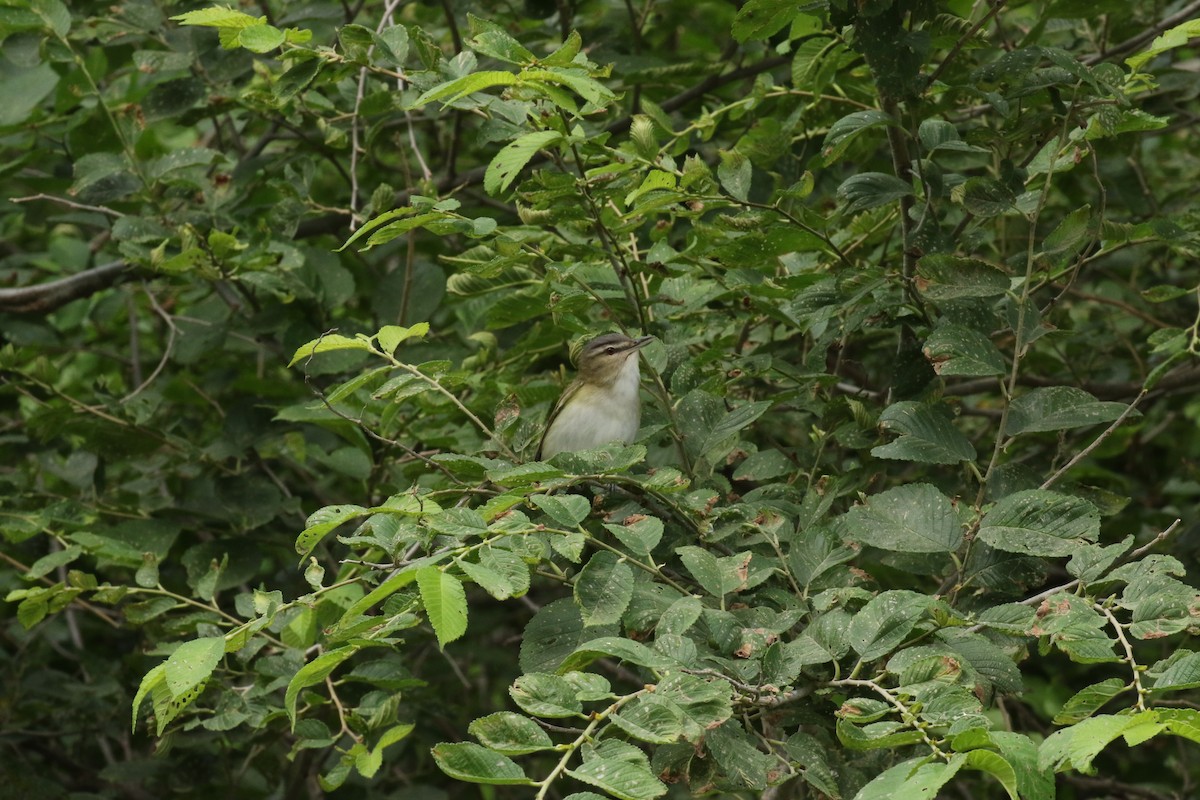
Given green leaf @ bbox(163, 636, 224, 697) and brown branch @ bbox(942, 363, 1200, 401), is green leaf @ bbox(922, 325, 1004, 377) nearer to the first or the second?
brown branch @ bbox(942, 363, 1200, 401)

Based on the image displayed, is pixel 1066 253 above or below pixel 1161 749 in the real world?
above

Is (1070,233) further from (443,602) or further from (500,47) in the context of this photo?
(443,602)

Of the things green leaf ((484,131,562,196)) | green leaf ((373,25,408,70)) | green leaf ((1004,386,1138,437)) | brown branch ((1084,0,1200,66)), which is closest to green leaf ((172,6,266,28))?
green leaf ((373,25,408,70))

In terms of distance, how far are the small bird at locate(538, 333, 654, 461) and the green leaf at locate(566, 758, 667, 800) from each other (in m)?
2.00

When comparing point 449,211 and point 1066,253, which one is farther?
point 1066,253

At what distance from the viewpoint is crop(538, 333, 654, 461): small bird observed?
12.5ft

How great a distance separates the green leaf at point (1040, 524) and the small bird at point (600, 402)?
144cm

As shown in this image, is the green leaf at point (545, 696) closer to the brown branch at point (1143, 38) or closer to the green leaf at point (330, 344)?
the green leaf at point (330, 344)

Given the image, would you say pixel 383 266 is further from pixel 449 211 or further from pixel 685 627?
pixel 685 627

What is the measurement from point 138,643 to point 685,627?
320 centimetres

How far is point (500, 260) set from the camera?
2836 mm

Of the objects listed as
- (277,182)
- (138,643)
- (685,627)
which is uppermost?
(685,627)

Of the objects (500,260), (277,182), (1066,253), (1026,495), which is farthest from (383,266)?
(1026,495)

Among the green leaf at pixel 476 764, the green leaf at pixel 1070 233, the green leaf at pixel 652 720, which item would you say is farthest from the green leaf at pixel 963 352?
the green leaf at pixel 476 764
